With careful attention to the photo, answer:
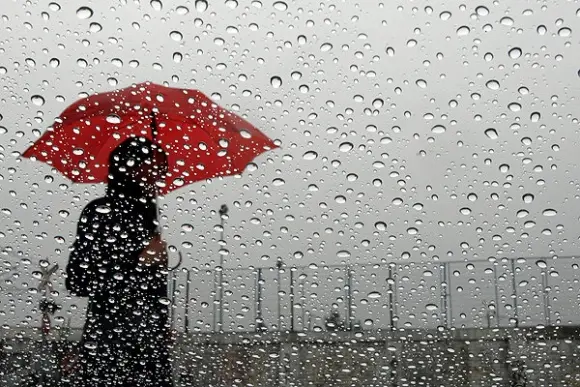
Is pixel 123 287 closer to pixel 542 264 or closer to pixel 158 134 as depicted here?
pixel 158 134

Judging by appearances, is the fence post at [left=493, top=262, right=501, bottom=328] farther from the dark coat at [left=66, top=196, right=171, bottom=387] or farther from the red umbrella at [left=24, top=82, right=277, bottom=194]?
the dark coat at [left=66, top=196, right=171, bottom=387]

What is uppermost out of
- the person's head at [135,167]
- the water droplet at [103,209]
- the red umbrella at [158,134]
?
the red umbrella at [158,134]

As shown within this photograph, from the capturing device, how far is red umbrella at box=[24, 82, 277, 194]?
217cm

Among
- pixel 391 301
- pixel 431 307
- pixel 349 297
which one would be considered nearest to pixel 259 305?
pixel 349 297

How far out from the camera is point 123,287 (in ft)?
6.68

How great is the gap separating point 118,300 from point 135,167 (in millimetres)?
364

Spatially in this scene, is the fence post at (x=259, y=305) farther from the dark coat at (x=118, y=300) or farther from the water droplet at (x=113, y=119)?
the water droplet at (x=113, y=119)

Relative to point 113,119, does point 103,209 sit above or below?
below

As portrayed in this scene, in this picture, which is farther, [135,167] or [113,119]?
[113,119]

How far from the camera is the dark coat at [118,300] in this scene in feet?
6.56

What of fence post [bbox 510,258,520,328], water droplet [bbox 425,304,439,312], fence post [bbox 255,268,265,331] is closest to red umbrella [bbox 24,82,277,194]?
fence post [bbox 255,268,265,331]

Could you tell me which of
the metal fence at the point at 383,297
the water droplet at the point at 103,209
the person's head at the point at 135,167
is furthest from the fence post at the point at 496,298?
the water droplet at the point at 103,209

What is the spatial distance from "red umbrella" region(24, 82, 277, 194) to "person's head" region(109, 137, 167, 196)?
0.16 feet

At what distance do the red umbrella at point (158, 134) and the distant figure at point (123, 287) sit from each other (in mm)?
126
